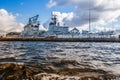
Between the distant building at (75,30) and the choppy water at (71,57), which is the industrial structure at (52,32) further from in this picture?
the choppy water at (71,57)

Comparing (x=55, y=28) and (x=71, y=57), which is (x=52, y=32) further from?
(x=71, y=57)

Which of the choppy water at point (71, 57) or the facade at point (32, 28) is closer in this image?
the choppy water at point (71, 57)

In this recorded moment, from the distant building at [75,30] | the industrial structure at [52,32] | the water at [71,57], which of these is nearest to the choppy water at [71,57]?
the water at [71,57]

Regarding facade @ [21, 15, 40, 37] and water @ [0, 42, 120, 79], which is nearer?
water @ [0, 42, 120, 79]

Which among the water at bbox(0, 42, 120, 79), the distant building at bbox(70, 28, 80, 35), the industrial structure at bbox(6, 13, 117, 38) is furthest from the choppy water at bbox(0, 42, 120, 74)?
the distant building at bbox(70, 28, 80, 35)

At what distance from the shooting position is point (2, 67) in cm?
1171

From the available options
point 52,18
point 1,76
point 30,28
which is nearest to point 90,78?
point 1,76

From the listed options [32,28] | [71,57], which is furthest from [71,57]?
[32,28]

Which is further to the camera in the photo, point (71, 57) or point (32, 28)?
point (32, 28)

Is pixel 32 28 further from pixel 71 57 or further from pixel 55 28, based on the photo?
pixel 71 57

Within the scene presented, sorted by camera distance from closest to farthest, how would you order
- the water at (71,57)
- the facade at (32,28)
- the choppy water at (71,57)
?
the water at (71,57)
the choppy water at (71,57)
the facade at (32,28)

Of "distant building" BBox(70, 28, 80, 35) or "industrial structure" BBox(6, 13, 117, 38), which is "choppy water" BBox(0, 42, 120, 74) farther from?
"distant building" BBox(70, 28, 80, 35)

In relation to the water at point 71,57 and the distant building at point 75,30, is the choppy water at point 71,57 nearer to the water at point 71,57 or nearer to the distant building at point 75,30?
the water at point 71,57

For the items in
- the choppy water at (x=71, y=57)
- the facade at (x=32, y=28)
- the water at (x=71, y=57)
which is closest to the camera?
the water at (x=71, y=57)
